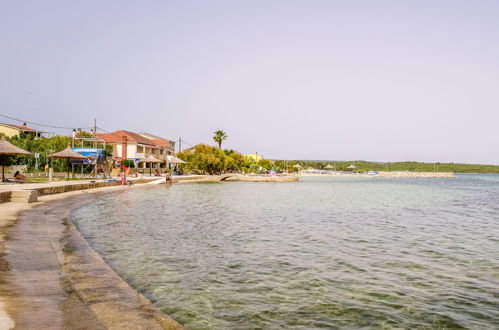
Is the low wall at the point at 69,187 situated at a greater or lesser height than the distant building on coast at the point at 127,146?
lesser

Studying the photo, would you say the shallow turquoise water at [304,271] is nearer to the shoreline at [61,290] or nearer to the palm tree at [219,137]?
the shoreline at [61,290]

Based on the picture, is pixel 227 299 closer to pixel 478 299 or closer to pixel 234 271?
pixel 234 271

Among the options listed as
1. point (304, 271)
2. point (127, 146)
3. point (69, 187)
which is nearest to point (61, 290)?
point (304, 271)

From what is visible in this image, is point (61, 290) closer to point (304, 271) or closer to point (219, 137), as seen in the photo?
point (304, 271)

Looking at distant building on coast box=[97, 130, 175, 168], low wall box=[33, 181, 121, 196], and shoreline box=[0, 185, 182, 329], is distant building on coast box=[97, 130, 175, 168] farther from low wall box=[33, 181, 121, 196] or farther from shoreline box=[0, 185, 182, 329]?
shoreline box=[0, 185, 182, 329]

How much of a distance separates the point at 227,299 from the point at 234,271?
2.33 m

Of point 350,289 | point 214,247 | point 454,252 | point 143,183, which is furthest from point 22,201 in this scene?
point 143,183

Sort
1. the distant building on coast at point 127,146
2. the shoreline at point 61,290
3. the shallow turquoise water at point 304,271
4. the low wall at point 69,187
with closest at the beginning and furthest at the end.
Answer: the shoreline at point 61,290
the shallow turquoise water at point 304,271
the low wall at point 69,187
the distant building on coast at point 127,146

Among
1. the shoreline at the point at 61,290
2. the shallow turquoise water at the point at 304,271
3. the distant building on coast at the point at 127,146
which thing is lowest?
the shallow turquoise water at the point at 304,271

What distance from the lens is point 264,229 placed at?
17.9 metres

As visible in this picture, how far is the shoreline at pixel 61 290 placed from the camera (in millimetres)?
5293

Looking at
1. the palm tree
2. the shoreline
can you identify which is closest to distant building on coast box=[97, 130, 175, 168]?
the palm tree

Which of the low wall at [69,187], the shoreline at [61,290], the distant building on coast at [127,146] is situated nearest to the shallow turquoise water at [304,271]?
the shoreline at [61,290]

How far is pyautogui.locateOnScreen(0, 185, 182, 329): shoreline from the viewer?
5.29 meters
